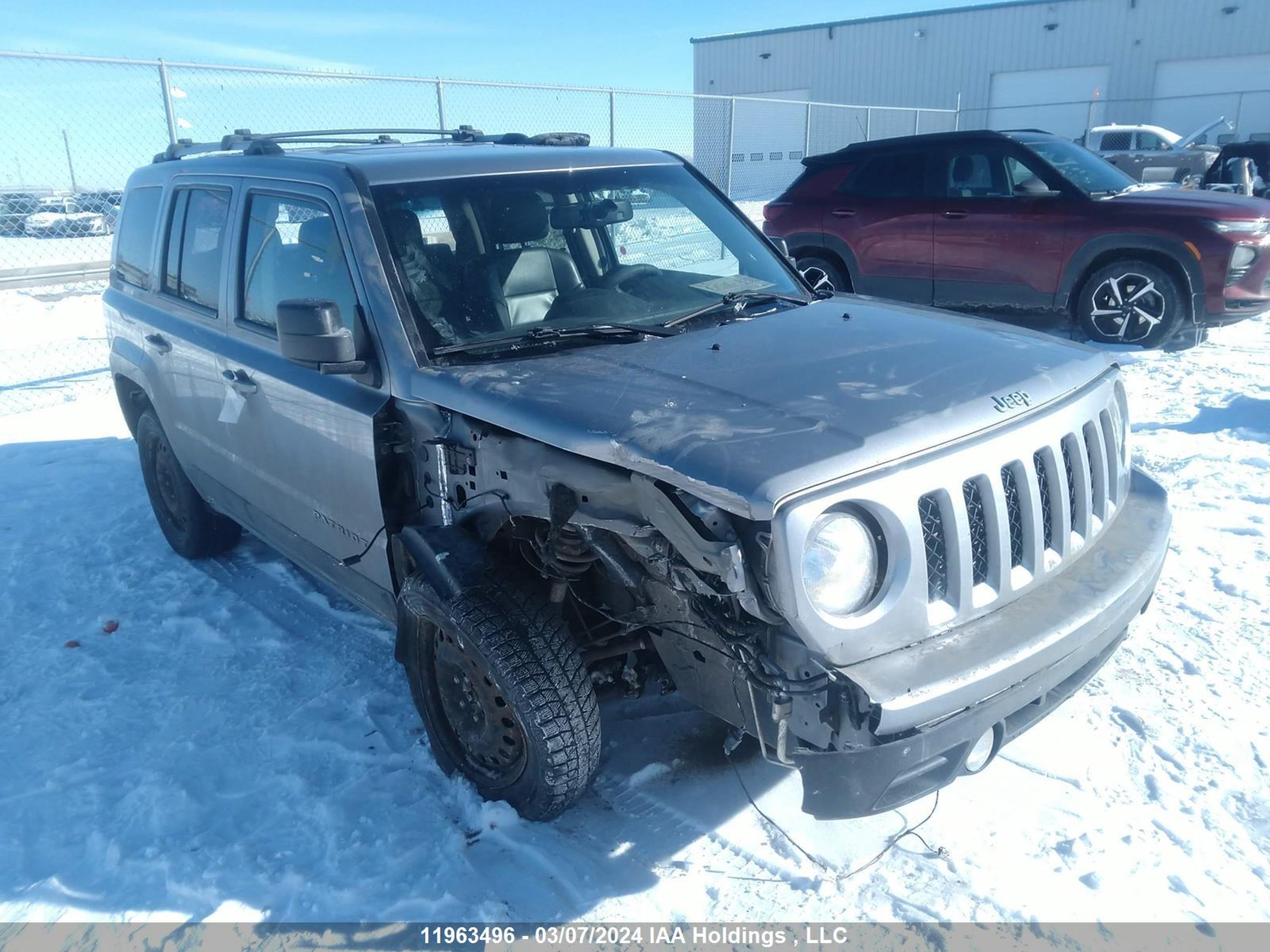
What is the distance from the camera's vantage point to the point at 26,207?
9.86 m

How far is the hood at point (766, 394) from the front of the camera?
2.13 meters

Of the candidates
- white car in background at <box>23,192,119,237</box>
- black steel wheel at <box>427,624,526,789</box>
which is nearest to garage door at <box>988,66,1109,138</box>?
white car in background at <box>23,192,119,237</box>

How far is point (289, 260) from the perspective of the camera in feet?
11.5

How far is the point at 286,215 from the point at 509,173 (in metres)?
0.87

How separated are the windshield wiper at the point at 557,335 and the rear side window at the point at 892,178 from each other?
6643mm

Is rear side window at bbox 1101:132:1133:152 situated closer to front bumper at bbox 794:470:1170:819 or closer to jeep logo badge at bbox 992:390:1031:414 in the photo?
jeep logo badge at bbox 992:390:1031:414

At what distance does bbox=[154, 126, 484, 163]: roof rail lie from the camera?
14.5ft

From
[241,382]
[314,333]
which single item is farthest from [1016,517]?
[241,382]

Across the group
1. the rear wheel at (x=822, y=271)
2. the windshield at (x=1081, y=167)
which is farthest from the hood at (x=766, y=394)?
the rear wheel at (x=822, y=271)

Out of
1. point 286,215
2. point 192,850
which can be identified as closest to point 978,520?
point 192,850

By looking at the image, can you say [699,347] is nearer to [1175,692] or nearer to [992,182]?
[1175,692]

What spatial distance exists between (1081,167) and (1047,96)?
27000 mm

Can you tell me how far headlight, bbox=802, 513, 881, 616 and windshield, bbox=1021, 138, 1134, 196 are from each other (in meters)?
7.23

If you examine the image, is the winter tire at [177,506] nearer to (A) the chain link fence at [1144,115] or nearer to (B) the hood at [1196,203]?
(B) the hood at [1196,203]
